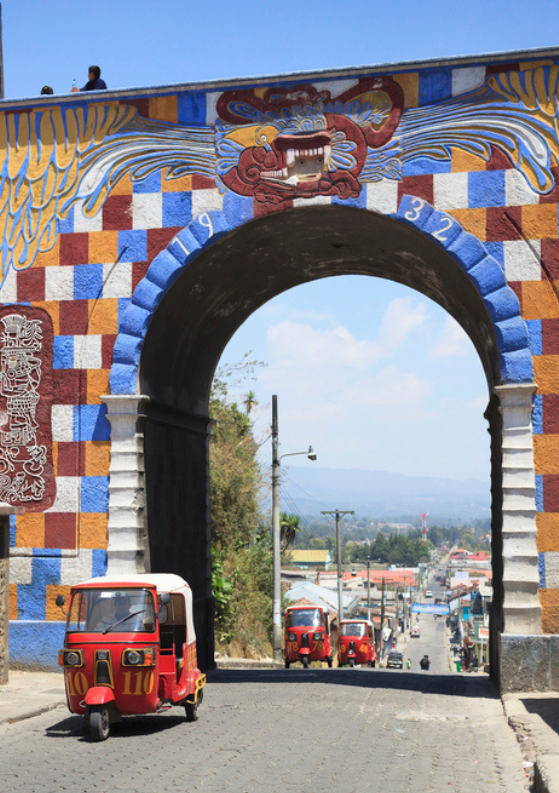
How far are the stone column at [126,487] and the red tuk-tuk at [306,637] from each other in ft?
43.2

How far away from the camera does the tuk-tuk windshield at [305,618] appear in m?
28.5

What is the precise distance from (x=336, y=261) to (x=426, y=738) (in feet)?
34.5

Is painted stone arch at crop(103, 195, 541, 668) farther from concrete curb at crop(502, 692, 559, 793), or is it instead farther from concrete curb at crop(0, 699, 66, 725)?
concrete curb at crop(0, 699, 66, 725)

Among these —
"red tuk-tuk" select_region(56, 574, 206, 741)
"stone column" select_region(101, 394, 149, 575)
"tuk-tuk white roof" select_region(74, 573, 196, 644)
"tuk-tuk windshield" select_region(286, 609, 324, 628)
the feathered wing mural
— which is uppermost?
the feathered wing mural

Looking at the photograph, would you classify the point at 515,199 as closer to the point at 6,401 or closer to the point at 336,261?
the point at 336,261

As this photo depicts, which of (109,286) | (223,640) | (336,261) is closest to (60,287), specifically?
(109,286)

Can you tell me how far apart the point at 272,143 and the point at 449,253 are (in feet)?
11.1

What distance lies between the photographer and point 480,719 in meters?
12.4

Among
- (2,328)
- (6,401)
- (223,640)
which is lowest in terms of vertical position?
(223,640)

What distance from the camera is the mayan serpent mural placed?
15.2 meters

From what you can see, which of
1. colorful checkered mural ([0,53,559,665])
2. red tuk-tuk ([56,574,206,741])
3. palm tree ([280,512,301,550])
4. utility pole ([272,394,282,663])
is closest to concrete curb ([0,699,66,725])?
red tuk-tuk ([56,574,206,741])

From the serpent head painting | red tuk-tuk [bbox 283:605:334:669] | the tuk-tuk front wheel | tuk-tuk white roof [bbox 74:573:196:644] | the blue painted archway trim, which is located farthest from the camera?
red tuk-tuk [bbox 283:605:334:669]

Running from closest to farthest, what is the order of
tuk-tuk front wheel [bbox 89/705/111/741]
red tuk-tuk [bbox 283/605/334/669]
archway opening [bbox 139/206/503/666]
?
tuk-tuk front wheel [bbox 89/705/111/741] → archway opening [bbox 139/206/503/666] → red tuk-tuk [bbox 283/605/334/669]

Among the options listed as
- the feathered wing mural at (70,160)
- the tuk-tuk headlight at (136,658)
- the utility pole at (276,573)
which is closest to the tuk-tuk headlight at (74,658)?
the tuk-tuk headlight at (136,658)
